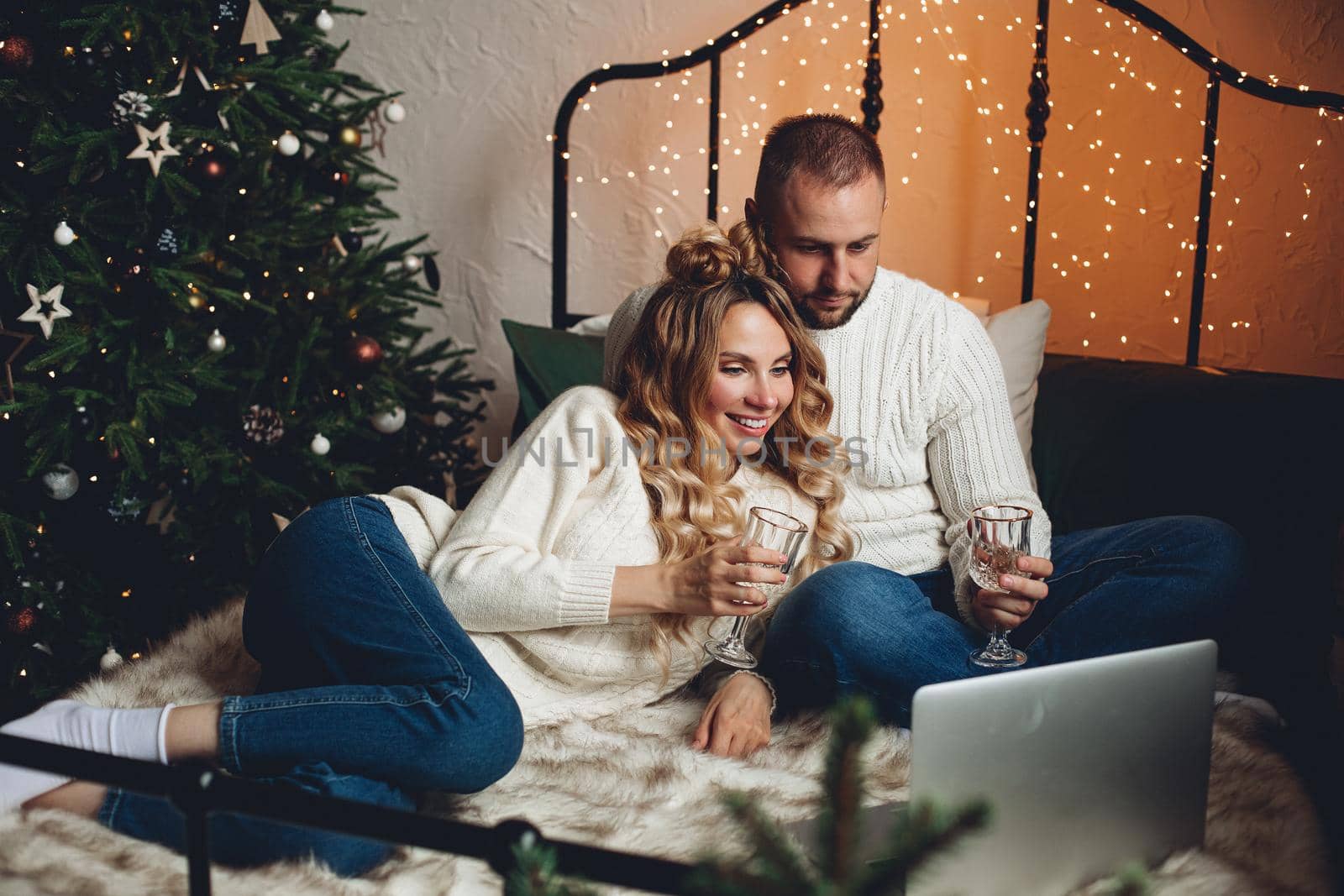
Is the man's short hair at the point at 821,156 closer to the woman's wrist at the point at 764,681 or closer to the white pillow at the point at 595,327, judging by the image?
the white pillow at the point at 595,327

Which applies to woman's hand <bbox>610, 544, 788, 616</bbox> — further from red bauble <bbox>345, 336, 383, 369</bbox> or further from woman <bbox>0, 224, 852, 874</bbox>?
red bauble <bbox>345, 336, 383, 369</bbox>

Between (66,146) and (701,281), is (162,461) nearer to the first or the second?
(66,146)

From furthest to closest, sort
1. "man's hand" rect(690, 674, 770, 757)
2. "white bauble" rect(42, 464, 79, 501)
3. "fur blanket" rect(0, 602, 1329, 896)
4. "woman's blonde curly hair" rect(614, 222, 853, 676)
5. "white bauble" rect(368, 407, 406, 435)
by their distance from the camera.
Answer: "white bauble" rect(368, 407, 406, 435) < "white bauble" rect(42, 464, 79, 501) < "woman's blonde curly hair" rect(614, 222, 853, 676) < "man's hand" rect(690, 674, 770, 757) < "fur blanket" rect(0, 602, 1329, 896)

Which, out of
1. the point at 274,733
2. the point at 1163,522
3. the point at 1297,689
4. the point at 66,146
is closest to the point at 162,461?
the point at 66,146

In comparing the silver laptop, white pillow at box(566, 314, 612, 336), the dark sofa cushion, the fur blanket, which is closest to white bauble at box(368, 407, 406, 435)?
white pillow at box(566, 314, 612, 336)

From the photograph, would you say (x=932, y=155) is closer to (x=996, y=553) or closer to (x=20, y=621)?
(x=996, y=553)

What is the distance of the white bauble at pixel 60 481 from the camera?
2051 millimetres

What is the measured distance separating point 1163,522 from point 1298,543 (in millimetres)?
232

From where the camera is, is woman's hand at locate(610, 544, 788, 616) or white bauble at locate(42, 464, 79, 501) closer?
woman's hand at locate(610, 544, 788, 616)

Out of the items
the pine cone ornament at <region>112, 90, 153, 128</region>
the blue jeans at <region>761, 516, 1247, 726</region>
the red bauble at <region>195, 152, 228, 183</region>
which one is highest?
the pine cone ornament at <region>112, 90, 153, 128</region>

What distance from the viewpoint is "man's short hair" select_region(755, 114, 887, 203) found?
1.81m

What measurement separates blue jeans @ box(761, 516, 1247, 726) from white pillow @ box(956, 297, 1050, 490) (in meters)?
0.42

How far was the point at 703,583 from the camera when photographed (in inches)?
58.7

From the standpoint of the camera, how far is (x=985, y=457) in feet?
6.03
